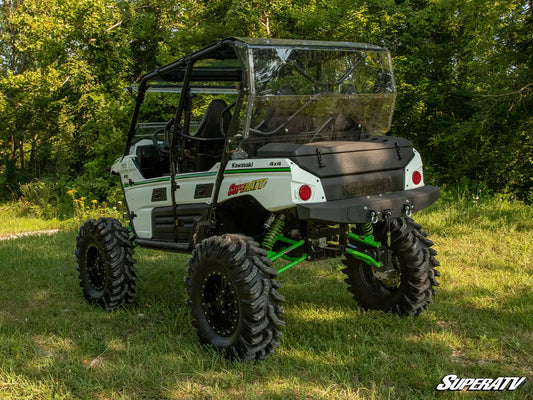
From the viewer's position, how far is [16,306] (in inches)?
224

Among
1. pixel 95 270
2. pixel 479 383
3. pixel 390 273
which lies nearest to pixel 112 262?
pixel 95 270

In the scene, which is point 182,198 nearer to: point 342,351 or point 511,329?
point 342,351

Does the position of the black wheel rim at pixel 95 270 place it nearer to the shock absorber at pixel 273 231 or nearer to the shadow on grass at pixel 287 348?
the shadow on grass at pixel 287 348

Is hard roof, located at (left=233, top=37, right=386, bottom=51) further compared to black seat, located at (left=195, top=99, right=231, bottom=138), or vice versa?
black seat, located at (left=195, top=99, right=231, bottom=138)

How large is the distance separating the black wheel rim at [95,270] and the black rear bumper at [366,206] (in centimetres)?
282

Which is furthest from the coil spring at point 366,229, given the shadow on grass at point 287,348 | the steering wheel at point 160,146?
the steering wheel at point 160,146

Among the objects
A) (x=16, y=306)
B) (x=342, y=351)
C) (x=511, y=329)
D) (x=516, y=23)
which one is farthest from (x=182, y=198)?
(x=516, y=23)

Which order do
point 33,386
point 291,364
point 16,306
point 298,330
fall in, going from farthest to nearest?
point 16,306
point 298,330
point 291,364
point 33,386

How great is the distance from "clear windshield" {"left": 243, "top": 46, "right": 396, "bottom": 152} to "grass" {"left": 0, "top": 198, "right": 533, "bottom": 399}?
1.63 meters

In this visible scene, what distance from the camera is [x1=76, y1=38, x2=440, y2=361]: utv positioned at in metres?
3.90

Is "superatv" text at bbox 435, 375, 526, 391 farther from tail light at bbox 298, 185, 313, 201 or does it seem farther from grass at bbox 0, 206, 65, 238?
grass at bbox 0, 206, 65, 238

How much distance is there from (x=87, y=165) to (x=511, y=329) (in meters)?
16.3

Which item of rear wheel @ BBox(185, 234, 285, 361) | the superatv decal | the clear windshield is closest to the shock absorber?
rear wheel @ BBox(185, 234, 285, 361)

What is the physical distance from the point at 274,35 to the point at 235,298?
14.0 metres
